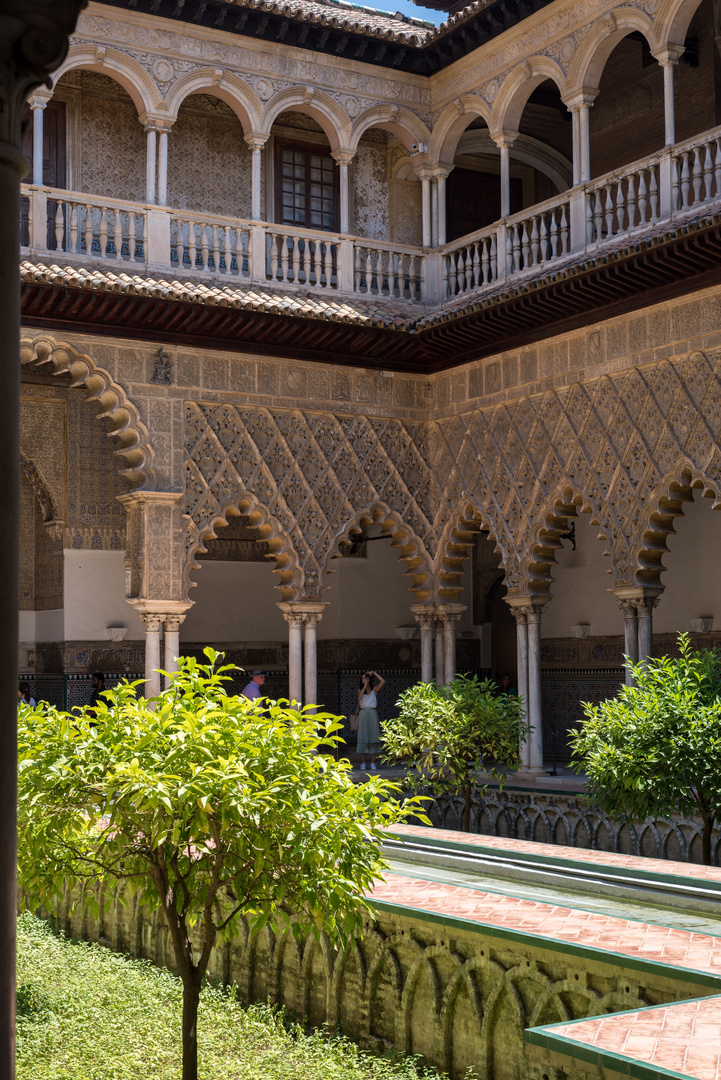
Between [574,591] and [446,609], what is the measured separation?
9.48 ft

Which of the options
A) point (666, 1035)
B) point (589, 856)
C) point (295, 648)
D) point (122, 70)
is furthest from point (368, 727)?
point (666, 1035)

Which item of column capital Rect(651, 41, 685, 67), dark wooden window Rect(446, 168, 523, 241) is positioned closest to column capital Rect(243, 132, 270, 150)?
dark wooden window Rect(446, 168, 523, 241)

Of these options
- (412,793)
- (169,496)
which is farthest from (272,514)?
(412,793)

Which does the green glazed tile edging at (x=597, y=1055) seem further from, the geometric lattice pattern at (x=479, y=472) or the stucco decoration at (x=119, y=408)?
the stucco decoration at (x=119, y=408)

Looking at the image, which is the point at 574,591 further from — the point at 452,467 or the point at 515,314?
the point at 515,314

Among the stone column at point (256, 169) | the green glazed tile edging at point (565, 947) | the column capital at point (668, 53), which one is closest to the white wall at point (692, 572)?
the column capital at point (668, 53)

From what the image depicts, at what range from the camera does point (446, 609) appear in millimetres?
14312

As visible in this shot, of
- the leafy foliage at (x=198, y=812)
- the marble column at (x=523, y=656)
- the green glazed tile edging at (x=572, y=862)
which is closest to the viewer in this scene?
the leafy foliage at (x=198, y=812)

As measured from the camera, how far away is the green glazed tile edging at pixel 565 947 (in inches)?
162

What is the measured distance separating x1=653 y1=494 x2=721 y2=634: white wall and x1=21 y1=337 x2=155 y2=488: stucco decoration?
6138 mm

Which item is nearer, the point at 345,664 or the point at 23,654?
the point at 23,654

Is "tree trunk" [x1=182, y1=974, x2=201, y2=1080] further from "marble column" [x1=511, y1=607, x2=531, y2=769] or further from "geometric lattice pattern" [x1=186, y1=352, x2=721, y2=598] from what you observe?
"marble column" [x1=511, y1=607, x2=531, y2=769]

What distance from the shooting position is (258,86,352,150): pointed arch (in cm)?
1368

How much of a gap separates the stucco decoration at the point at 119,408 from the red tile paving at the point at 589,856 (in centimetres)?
587
